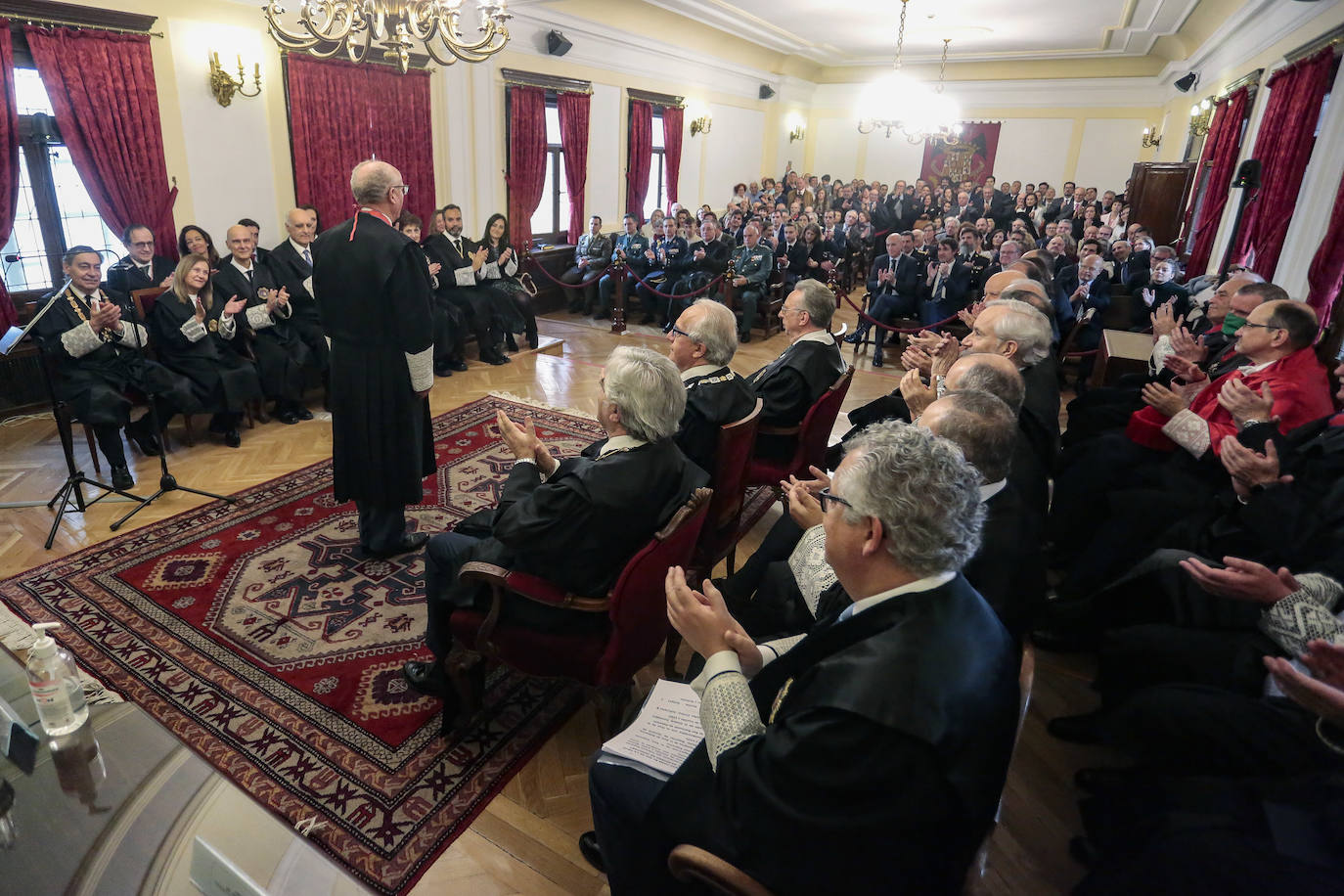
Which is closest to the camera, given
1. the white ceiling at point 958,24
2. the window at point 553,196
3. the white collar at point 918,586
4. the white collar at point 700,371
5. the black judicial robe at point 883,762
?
the black judicial robe at point 883,762

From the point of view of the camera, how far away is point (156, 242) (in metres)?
5.84

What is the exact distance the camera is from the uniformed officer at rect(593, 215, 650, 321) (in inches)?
372

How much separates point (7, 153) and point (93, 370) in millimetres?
1900

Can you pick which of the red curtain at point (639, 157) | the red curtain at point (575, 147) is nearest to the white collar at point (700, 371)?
the red curtain at point (575, 147)

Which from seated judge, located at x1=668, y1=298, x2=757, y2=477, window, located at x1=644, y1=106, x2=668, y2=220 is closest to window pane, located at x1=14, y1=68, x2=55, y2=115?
seated judge, located at x1=668, y1=298, x2=757, y2=477

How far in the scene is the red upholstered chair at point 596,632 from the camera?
2217mm

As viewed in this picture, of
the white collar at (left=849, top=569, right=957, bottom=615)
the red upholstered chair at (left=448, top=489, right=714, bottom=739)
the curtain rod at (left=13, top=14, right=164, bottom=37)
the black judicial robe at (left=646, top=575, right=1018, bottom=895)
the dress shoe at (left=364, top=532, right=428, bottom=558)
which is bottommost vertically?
the dress shoe at (left=364, top=532, right=428, bottom=558)

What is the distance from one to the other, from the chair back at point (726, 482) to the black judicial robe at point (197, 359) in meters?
3.78

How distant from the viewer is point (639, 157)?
38.1 ft

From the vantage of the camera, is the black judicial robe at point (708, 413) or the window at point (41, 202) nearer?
the black judicial robe at point (708, 413)

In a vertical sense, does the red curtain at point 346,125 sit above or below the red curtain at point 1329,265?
above

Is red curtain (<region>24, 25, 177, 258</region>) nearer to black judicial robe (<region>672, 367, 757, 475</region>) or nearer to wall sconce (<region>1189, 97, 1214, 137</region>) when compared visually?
black judicial robe (<region>672, 367, 757, 475</region>)

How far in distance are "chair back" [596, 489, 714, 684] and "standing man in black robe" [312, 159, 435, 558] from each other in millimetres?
1664

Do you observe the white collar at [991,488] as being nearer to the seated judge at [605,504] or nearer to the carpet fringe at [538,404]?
the seated judge at [605,504]
